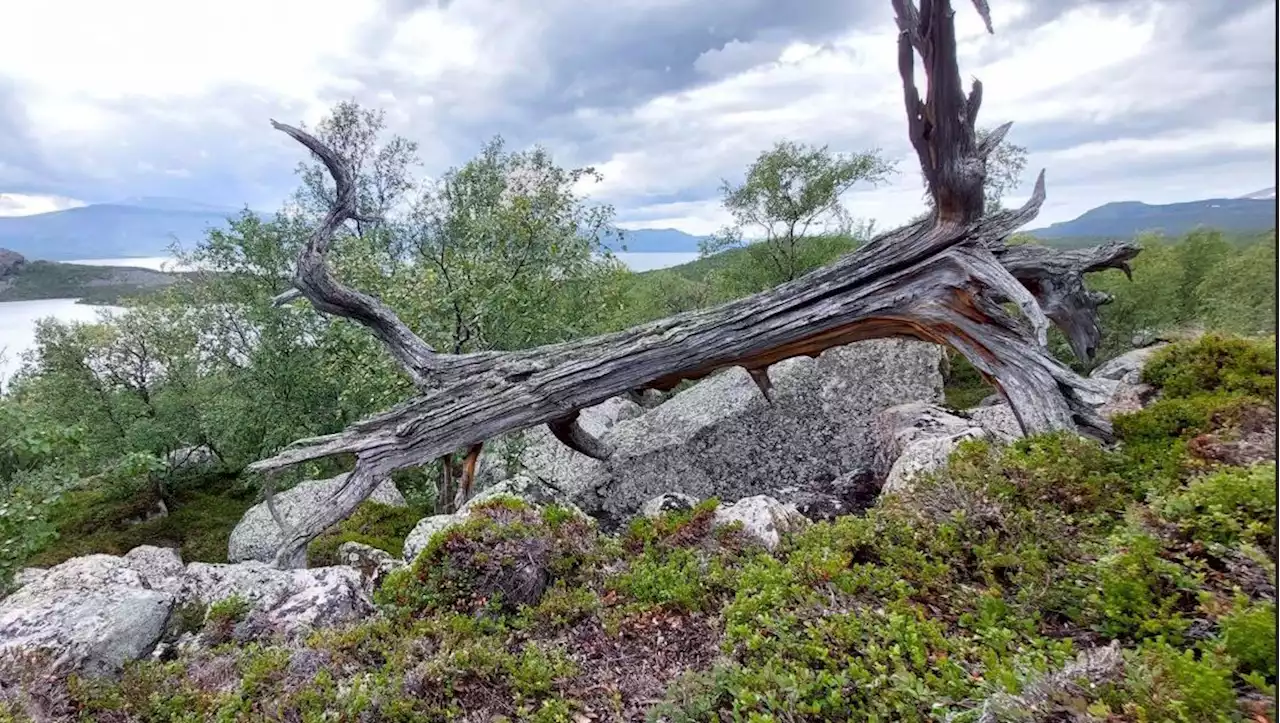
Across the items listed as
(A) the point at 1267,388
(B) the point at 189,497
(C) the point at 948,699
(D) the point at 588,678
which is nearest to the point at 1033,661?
(C) the point at 948,699

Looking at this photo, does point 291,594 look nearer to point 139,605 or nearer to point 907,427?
point 139,605

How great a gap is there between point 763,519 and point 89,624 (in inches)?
246

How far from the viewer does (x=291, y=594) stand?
6.10 metres

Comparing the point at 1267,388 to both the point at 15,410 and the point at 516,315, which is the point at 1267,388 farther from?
the point at 15,410

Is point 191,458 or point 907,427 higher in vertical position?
point 191,458

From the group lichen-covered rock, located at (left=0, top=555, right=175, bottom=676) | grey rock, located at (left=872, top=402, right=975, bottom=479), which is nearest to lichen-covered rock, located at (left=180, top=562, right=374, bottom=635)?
lichen-covered rock, located at (left=0, top=555, right=175, bottom=676)

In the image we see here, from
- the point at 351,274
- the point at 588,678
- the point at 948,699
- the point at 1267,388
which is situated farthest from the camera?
the point at 351,274

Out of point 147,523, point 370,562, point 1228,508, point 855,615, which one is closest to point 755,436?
point 370,562

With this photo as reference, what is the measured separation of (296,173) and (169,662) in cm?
1834

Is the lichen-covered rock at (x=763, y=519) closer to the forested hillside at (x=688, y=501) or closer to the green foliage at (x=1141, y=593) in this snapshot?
the forested hillside at (x=688, y=501)

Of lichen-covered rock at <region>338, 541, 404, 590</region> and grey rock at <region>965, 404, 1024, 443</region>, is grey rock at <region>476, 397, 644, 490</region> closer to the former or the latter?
lichen-covered rock at <region>338, 541, 404, 590</region>

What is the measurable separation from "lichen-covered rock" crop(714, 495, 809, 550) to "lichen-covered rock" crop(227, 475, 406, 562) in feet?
34.9

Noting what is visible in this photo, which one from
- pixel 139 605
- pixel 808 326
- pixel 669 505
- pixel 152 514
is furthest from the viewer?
pixel 152 514

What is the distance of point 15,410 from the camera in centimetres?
890
